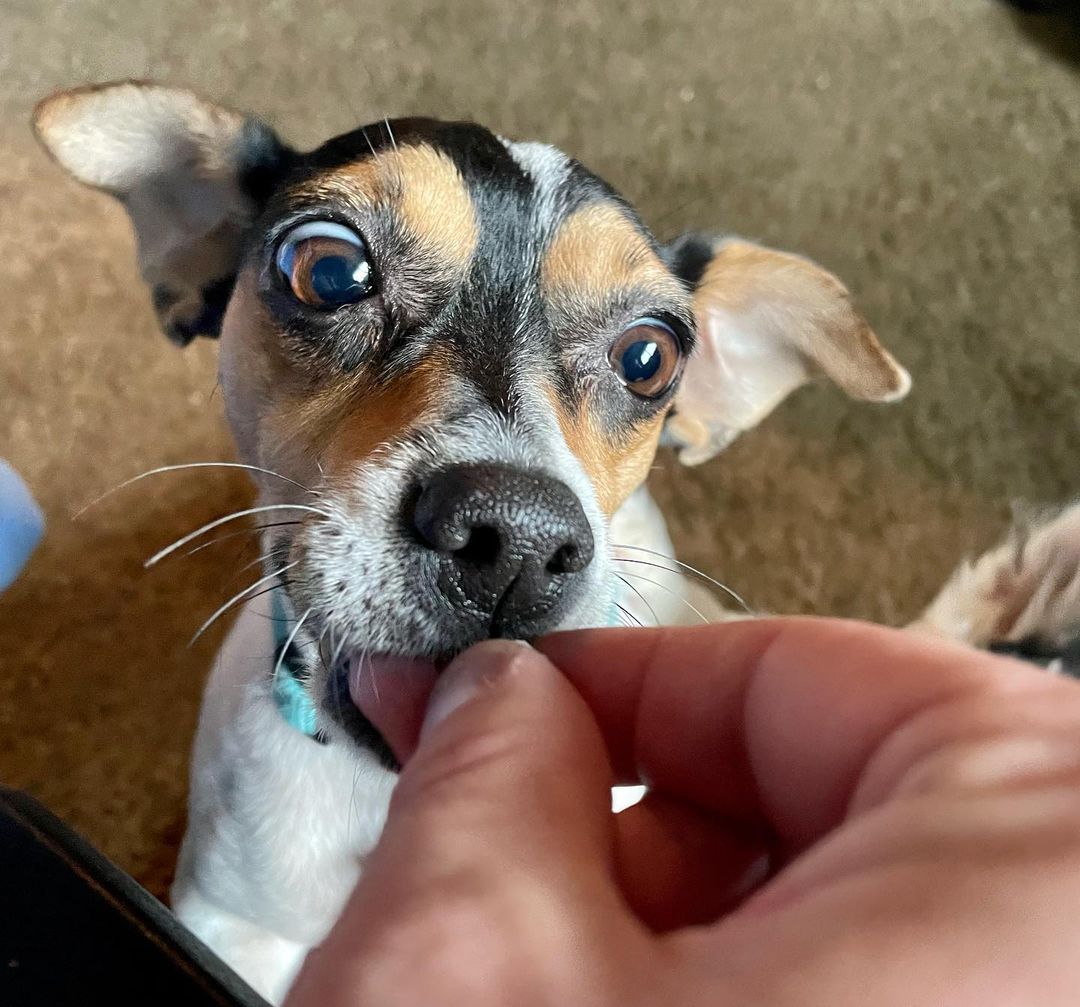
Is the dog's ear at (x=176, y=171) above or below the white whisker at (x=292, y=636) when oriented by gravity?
above

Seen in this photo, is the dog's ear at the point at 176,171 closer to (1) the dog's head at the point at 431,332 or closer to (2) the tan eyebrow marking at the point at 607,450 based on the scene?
(1) the dog's head at the point at 431,332

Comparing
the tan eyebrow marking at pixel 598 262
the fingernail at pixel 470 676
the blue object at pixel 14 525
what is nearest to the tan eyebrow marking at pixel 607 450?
the tan eyebrow marking at pixel 598 262

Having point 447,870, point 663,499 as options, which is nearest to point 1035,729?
point 447,870

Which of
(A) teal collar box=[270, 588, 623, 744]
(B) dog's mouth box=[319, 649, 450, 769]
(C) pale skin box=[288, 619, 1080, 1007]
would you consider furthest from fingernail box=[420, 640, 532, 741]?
(A) teal collar box=[270, 588, 623, 744]

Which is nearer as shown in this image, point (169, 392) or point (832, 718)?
point (832, 718)

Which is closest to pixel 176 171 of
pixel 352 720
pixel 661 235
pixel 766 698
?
pixel 352 720

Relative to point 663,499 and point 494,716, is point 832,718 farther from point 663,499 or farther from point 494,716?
point 663,499

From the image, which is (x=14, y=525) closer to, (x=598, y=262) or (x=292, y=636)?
(x=292, y=636)
